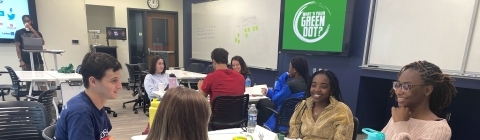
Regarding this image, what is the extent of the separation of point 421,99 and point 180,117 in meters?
1.17

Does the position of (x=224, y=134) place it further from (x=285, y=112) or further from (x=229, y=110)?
(x=285, y=112)

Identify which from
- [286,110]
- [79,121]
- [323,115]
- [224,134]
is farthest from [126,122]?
[323,115]

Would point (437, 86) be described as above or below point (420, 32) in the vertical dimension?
below

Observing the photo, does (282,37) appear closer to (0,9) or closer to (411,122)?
(411,122)

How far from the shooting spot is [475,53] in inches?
103

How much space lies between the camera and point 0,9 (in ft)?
17.9

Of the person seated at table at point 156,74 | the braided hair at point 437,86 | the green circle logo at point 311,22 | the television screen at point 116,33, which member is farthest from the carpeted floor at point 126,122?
the braided hair at point 437,86

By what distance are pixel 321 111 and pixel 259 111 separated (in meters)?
1.57

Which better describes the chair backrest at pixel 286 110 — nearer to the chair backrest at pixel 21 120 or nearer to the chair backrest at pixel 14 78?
the chair backrest at pixel 21 120

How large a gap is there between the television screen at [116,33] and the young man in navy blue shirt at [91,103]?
5.68 meters

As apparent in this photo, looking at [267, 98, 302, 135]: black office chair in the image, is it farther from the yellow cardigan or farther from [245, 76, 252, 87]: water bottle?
[245, 76, 252, 87]: water bottle

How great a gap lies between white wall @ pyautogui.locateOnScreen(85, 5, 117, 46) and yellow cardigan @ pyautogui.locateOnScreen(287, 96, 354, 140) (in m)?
6.88

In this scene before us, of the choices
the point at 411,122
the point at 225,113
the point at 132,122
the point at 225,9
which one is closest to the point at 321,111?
the point at 411,122

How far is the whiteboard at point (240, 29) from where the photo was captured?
497cm
